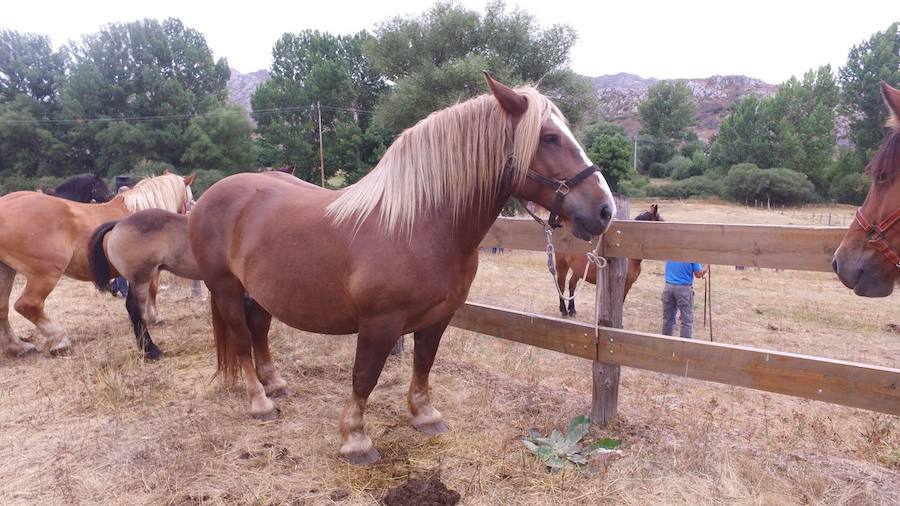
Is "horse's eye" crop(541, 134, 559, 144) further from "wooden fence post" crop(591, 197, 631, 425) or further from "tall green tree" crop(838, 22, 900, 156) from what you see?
"tall green tree" crop(838, 22, 900, 156)

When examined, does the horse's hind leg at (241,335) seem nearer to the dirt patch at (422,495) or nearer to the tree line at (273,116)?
the dirt patch at (422,495)

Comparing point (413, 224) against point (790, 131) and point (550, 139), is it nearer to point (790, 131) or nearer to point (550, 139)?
point (550, 139)

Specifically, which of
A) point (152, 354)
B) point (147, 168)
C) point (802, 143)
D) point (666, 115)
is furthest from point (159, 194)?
point (666, 115)

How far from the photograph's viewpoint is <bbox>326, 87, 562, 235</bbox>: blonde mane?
8.31ft

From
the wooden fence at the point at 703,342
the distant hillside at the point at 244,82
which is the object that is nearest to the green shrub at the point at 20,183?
the wooden fence at the point at 703,342

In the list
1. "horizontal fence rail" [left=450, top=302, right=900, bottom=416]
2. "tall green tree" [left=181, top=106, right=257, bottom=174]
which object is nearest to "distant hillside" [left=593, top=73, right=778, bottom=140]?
"tall green tree" [left=181, top=106, right=257, bottom=174]

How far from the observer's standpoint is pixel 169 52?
36.2 meters

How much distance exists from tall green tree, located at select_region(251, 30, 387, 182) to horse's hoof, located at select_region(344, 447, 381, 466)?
34.0 meters

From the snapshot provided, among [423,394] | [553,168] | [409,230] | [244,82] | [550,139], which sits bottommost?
[423,394]

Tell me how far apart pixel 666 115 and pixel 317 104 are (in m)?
48.6

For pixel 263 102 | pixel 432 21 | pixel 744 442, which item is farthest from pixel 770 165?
pixel 744 442

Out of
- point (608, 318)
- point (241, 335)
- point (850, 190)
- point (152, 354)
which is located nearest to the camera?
point (608, 318)

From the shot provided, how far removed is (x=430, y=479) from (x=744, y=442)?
1.99 metres

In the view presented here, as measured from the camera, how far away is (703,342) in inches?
108
